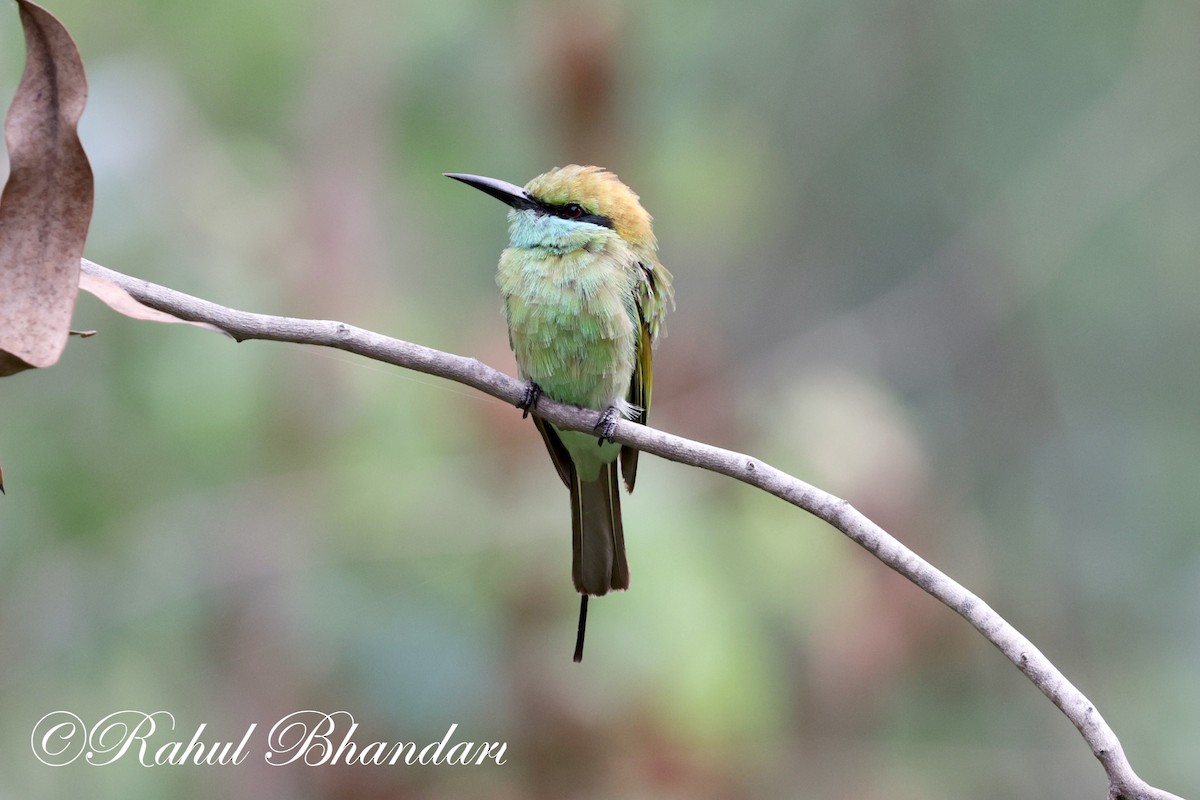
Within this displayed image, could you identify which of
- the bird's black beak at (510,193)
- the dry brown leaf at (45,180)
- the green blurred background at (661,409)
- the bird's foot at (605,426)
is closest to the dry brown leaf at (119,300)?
the dry brown leaf at (45,180)

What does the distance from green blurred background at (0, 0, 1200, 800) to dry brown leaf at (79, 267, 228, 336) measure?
1.31 m

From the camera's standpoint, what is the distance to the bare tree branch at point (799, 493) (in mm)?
1405

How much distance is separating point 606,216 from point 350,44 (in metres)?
2.11

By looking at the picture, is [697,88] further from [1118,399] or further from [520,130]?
[1118,399]

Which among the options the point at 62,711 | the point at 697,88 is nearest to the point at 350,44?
the point at 697,88

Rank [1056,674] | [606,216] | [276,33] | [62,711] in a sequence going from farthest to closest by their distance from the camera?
[276,33], [62,711], [606,216], [1056,674]

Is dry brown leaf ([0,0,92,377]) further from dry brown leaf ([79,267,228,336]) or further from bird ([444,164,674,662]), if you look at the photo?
bird ([444,164,674,662])

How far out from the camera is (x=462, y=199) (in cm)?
501

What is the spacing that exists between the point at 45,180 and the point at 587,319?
1398 millimetres

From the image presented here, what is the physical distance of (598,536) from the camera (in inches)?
105

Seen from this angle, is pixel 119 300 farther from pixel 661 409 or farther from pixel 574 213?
pixel 661 409

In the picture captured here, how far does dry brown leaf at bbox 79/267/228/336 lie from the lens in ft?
4.33

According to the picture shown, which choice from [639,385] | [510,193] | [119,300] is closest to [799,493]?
[119,300]

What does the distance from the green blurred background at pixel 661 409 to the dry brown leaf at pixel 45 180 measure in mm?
1370
